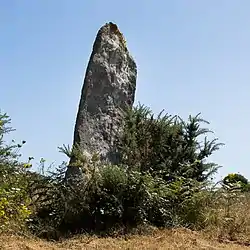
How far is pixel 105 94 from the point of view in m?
11.0

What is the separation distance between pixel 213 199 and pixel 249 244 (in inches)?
64.0

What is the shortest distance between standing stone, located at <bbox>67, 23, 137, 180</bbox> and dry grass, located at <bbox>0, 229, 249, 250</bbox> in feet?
6.03

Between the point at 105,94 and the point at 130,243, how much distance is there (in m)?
3.75

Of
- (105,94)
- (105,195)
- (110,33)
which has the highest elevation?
(110,33)

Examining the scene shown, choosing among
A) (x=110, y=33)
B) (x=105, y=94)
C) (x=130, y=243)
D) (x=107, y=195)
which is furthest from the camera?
(x=110, y=33)

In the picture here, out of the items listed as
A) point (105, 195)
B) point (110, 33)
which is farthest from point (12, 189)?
point (110, 33)

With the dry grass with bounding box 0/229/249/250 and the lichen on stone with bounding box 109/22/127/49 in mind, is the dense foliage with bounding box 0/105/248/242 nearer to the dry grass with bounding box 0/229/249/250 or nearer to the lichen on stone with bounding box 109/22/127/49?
the dry grass with bounding box 0/229/249/250

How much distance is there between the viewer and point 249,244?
8.88 meters

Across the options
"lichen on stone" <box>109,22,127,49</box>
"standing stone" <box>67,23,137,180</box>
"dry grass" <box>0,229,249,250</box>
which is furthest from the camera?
"lichen on stone" <box>109,22,127,49</box>

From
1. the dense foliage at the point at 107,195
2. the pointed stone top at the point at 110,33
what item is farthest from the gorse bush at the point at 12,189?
the pointed stone top at the point at 110,33

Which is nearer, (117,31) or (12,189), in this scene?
(12,189)

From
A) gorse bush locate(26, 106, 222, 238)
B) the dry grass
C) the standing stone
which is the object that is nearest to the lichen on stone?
the standing stone

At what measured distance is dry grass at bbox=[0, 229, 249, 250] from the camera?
7918 mm

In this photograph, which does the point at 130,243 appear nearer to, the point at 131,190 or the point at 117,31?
the point at 131,190
